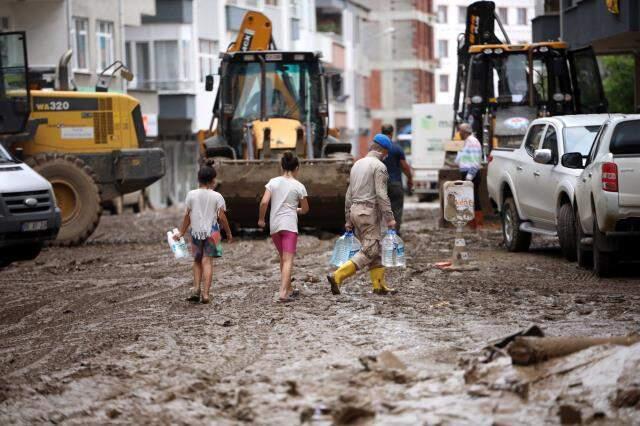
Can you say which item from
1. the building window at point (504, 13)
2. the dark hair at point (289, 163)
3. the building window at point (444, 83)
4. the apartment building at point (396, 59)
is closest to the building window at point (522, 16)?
the building window at point (504, 13)

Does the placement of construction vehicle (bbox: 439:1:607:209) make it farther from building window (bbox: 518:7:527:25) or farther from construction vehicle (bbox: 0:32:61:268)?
building window (bbox: 518:7:527:25)

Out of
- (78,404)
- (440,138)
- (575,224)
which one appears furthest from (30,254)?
(440,138)

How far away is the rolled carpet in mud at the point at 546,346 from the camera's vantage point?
401 inches

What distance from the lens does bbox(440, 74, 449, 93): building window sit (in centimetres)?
11612

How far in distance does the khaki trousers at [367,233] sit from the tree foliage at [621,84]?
37363 millimetres

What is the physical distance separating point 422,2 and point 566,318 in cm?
8873

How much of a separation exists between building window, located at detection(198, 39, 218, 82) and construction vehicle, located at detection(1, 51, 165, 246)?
30.1m

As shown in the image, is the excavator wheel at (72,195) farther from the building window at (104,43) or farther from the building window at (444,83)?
the building window at (444,83)

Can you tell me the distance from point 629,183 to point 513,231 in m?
5.00

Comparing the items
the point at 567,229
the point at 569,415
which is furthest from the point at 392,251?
the point at 569,415

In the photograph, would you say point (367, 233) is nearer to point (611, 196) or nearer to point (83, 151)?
point (611, 196)

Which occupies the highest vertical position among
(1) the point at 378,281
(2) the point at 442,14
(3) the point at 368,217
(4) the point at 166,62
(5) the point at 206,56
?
(2) the point at 442,14

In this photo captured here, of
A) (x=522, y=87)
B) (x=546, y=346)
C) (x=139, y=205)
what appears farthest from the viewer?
(x=139, y=205)

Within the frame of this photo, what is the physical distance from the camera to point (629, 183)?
17.2 meters
